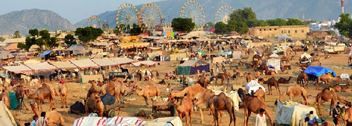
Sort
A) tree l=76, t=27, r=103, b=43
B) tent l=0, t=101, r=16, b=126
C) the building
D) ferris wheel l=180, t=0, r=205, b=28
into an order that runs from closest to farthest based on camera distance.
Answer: tent l=0, t=101, r=16, b=126 < tree l=76, t=27, r=103, b=43 < the building < ferris wheel l=180, t=0, r=205, b=28

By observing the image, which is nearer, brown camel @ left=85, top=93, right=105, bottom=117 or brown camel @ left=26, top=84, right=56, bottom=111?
brown camel @ left=85, top=93, right=105, bottom=117

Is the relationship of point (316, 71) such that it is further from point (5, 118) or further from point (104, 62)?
point (5, 118)

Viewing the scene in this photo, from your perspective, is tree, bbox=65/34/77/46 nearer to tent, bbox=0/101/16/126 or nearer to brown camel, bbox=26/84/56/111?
brown camel, bbox=26/84/56/111

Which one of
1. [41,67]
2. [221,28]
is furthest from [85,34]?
[221,28]

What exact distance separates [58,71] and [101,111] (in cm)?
1821

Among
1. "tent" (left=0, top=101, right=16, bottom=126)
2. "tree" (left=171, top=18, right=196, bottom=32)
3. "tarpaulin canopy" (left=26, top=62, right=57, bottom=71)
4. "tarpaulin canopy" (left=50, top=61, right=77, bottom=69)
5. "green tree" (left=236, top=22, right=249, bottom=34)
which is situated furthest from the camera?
"green tree" (left=236, top=22, right=249, bottom=34)

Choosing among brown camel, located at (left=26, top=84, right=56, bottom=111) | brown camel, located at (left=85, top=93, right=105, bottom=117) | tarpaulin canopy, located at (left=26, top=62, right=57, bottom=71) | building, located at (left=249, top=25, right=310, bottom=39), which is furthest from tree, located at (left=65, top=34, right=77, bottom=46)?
brown camel, located at (left=85, top=93, right=105, bottom=117)

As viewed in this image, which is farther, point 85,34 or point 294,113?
point 85,34

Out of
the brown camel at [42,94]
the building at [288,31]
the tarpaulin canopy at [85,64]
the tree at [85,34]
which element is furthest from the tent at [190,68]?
the building at [288,31]

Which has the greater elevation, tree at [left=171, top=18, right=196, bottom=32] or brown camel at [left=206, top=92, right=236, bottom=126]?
tree at [left=171, top=18, right=196, bottom=32]

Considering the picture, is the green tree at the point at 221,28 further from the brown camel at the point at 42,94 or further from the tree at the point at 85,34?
the brown camel at the point at 42,94

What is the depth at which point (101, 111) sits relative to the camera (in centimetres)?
1440

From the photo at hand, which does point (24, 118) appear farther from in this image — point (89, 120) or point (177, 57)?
point (177, 57)

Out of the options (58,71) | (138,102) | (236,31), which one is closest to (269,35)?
(236,31)
